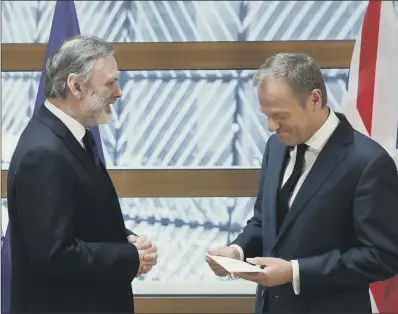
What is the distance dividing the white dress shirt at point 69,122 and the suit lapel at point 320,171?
2.16 feet

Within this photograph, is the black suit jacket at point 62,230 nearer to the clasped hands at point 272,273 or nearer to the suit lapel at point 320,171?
the clasped hands at point 272,273

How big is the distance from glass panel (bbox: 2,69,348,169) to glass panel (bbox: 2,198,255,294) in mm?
199

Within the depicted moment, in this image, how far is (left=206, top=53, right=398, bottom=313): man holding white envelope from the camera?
1.87 metres

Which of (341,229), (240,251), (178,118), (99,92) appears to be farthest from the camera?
(178,118)

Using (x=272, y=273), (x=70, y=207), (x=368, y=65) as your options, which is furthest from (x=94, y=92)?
(x=368, y=65)

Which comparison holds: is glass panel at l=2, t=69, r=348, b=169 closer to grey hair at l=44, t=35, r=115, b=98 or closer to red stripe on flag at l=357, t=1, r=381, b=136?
red stripe on flag at l=357, t=1, r=381, b=136

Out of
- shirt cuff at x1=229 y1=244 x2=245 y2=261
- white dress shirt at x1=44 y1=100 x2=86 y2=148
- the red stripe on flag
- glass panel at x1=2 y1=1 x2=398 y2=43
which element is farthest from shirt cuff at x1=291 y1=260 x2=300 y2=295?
glass panel at x1=2 y1=1 x2=398 y2=43

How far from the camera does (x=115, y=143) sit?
338 centimetres

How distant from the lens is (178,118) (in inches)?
133

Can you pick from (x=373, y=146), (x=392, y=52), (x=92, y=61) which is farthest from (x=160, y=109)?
(x=373, y=146)

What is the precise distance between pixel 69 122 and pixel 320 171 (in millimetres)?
747

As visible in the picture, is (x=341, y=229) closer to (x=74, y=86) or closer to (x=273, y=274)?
(x=273, y=274)

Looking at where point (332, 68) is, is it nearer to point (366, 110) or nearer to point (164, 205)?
point (366, 110)

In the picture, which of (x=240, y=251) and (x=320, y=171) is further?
(x=240, y=251)
